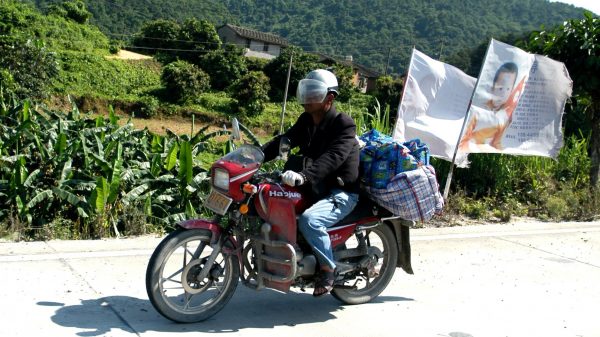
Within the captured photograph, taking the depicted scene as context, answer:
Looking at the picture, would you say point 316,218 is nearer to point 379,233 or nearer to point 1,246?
point 379,233

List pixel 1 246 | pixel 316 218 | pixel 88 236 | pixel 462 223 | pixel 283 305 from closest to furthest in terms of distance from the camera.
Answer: pixel 316 218, pixel 283 305, pixel 1 246, pixel 88 236, pixel 462 223

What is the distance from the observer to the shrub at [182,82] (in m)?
56.5

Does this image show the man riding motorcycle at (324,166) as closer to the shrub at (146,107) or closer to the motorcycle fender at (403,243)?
the motorcycle fender at (403,243)

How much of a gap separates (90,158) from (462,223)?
4.75 m

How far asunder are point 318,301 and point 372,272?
1.68ft

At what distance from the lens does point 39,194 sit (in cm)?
691

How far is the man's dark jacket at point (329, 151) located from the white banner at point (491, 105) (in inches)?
134

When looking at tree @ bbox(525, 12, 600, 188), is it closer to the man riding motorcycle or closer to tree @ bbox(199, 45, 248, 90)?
the man riding motorcycle

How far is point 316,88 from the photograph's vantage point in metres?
5.15

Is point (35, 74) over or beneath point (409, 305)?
beneath

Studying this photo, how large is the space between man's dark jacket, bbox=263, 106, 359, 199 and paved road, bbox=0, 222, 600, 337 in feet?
3.36

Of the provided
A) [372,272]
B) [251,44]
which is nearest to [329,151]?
[372,272]

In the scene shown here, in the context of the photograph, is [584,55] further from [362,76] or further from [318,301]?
[362,76]

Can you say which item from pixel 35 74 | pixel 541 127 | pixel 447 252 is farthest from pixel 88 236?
pixel 35 74
